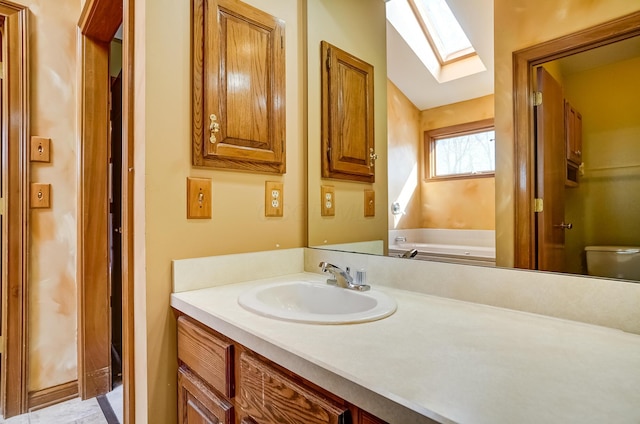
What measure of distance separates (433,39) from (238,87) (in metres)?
0.67

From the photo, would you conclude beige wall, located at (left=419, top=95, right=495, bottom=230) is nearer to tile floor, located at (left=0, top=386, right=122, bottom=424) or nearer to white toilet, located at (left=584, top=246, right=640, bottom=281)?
white toilet, located at (left=584, top=246, right=640, bottom=281)

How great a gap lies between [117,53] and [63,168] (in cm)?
99

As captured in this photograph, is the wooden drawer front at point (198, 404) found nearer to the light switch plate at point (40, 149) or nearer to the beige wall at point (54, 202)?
the beige wall at point (54, 202)

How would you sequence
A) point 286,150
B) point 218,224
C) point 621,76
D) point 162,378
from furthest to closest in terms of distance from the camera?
point 286,150 → point 218,224 → point 162,378 → point 621,76

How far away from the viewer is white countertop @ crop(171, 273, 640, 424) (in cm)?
40

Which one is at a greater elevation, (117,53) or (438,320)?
(117,53)

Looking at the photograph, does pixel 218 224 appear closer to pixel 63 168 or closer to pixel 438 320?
pixel 438 320

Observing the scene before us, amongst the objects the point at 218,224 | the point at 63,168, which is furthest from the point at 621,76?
the point at 63,168

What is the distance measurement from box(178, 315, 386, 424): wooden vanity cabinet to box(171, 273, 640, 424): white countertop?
0.04 m

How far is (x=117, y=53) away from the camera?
2.24 metres

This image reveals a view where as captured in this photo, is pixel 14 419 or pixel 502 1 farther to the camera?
pixel 14 419

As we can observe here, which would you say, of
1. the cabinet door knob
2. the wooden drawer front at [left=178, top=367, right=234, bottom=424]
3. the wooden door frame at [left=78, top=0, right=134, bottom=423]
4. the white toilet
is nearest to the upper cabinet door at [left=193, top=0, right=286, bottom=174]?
the cabinet door knob

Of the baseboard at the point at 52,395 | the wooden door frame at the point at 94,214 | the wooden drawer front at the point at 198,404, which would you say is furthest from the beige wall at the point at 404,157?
the baseboard at the point at 52,395

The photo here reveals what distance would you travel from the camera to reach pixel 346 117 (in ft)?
4.48
